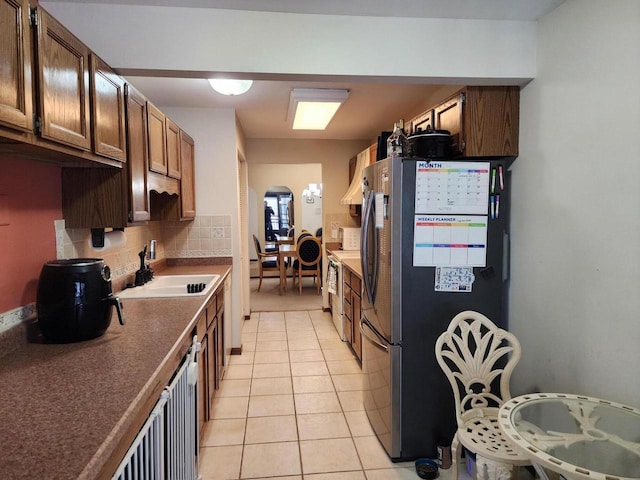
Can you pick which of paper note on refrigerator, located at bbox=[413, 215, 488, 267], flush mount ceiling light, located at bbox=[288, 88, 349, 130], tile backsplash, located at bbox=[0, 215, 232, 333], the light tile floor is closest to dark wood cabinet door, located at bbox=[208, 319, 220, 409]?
the light tile floor

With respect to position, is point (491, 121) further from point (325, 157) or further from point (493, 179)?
point (325, 157)

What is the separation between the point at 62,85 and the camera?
136cm

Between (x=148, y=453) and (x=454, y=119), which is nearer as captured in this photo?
(x=148, y=453)

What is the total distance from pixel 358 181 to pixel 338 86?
5.46 feet

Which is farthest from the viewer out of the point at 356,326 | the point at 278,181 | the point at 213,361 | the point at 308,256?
the point at 278,181

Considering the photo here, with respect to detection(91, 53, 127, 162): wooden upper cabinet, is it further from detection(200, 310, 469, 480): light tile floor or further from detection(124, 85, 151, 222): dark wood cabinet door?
detection(200, 310, 469, 480): light tile floor

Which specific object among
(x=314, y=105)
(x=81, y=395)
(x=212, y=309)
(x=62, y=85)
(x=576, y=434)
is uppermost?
(x=314, y=105)

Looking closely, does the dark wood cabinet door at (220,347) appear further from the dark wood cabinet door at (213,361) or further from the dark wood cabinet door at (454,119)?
the dark wood cabinet door at (454,119)

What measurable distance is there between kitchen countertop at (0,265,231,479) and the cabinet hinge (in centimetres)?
110

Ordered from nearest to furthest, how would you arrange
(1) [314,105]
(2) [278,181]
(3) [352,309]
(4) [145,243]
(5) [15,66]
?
(5) [15,66], (4) [145,243], (1) [314,105], (3) [352,309], (2) [278,181]

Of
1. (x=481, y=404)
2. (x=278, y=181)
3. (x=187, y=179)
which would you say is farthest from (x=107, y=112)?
(x=278, y=181)

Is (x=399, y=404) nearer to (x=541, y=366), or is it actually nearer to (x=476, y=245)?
(x=541, y=366)

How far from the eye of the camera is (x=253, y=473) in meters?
2.17

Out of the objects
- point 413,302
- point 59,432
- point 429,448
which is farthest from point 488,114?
point 59,432
